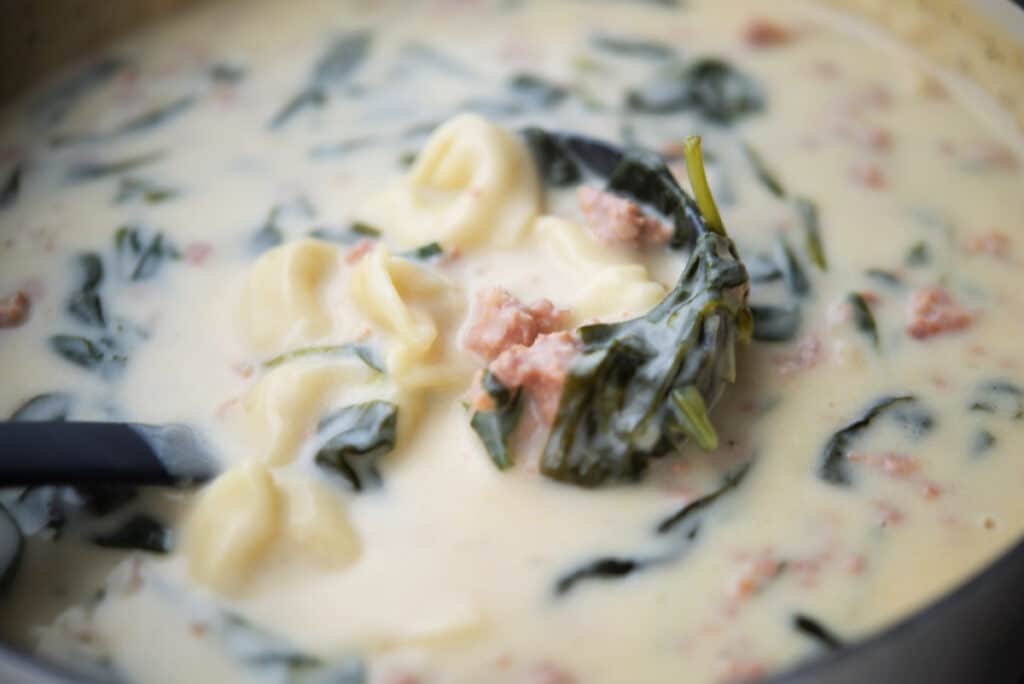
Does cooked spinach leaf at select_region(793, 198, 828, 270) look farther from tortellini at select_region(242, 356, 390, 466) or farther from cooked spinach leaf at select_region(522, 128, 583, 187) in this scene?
tortellini at select_region(242, 356, 390, 466)

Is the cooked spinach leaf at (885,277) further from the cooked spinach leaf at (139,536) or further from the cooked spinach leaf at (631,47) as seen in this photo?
the cooked spinach leaf at (139,536)

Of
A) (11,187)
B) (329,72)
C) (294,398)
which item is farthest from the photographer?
(329,72)

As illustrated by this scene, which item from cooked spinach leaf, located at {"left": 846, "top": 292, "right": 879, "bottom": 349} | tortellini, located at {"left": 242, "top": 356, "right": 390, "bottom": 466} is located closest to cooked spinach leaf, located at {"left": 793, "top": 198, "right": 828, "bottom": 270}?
cooked spinach leaf, located at {"left": 846, "top": 292, "right": 879, "bottom": 349}

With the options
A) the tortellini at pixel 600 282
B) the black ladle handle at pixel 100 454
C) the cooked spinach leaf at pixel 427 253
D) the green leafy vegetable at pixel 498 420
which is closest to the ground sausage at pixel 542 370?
the green leafy vegetable at pixel 498 420

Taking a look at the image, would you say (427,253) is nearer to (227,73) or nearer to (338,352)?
(338,352)

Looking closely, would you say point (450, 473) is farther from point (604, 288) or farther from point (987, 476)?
point (987, 476)

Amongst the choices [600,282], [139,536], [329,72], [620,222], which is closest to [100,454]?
[139,536]

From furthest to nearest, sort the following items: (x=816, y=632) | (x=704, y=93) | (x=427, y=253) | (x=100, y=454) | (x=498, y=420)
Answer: (x=704, y=93) < (x=427, y=253) < (x=498, y=420) < (x=100, y=454) < (x=816, y=632)

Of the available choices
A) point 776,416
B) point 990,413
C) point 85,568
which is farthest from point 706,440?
point 85,568
